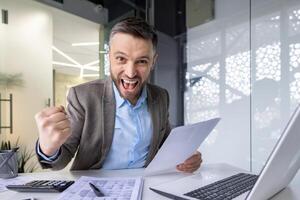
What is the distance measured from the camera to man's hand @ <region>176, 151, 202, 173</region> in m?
1.06

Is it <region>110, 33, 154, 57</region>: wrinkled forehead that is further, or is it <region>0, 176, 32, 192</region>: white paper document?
<region>110, 33, 154, 57</region>: wrinkled forehead

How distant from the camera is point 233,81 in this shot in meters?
2.91

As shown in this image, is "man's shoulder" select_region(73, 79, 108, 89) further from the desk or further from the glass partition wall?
the glass partition wall

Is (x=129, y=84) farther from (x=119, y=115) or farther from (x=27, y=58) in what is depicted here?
(x=27, y=58)

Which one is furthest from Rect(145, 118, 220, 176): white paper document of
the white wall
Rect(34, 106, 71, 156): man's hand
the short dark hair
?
the white wall

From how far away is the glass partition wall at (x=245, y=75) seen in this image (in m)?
2.57

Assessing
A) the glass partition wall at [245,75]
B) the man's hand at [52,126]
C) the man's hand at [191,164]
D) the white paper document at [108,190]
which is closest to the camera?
the white paper document at [108,190]

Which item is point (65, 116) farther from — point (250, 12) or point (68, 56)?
point (68, 56)

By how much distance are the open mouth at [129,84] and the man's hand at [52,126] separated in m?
0.32

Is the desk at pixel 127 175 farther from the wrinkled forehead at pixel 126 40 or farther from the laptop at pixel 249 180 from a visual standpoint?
the wrinkled forehead at pixel 126 40

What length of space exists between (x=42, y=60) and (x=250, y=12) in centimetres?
282

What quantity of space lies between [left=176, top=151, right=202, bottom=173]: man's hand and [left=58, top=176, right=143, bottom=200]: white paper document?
243 mm

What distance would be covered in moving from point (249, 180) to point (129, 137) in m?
0.47

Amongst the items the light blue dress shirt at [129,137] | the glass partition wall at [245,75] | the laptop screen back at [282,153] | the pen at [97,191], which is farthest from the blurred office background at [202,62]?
the laptop screen back at [282,153]
